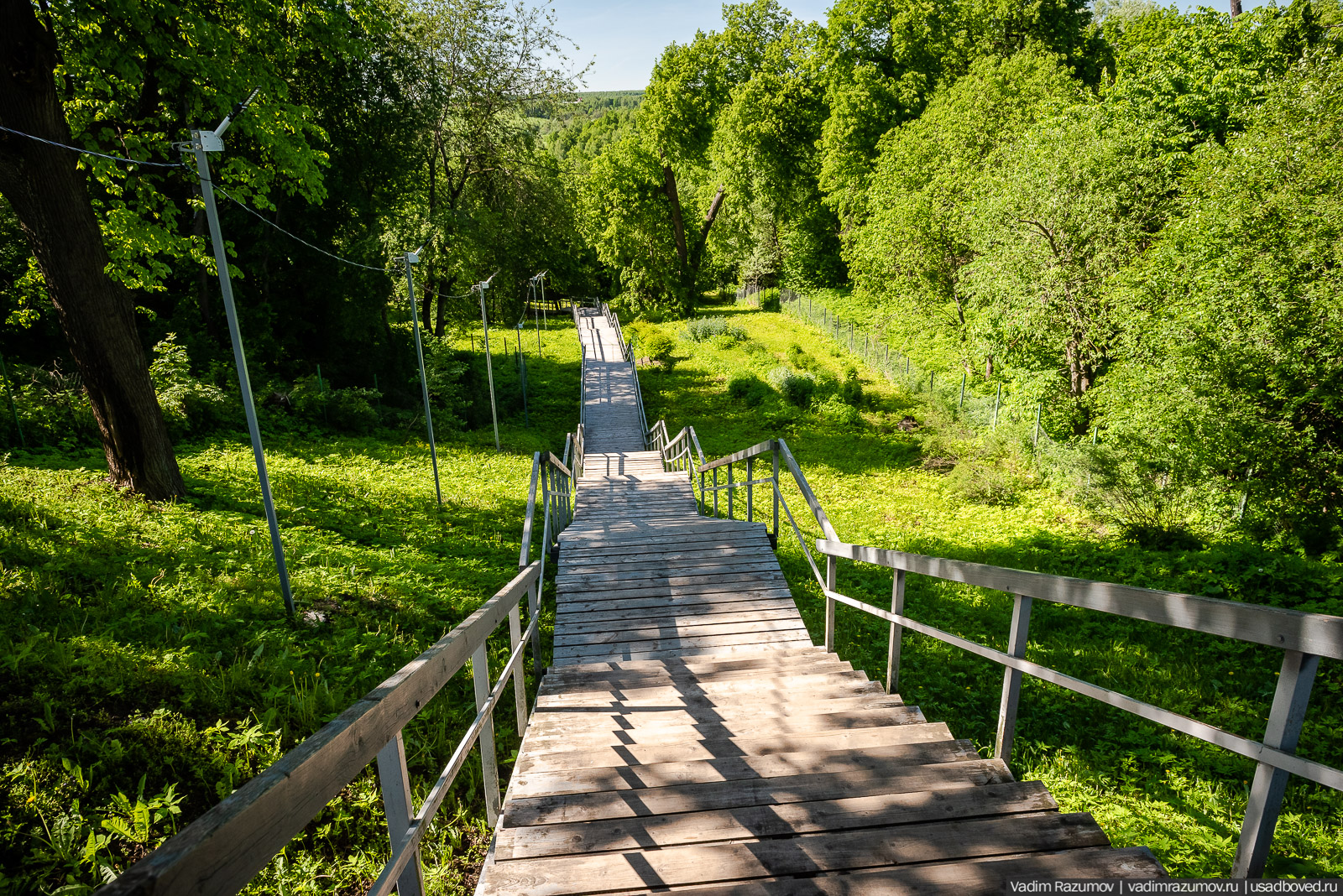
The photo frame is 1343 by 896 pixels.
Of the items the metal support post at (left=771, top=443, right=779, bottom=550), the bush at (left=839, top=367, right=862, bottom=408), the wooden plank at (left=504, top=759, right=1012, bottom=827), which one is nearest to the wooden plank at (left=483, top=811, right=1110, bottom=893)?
the wooden plank at (left=504, top=759, right=1012, bottom=827)

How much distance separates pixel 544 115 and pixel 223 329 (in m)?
13.7

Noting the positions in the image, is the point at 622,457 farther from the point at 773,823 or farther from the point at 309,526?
the point at 773,823

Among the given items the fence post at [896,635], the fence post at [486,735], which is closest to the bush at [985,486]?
the fence post at [896,635]

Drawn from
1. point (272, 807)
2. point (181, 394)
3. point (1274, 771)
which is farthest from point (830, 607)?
point (181, 394)

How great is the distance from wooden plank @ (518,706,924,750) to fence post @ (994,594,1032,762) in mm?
571

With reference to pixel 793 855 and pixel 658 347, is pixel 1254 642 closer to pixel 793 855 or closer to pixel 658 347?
pixel 793 855

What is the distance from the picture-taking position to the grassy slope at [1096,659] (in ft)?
14.4

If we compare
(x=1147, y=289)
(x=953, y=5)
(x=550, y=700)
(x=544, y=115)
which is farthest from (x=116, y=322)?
(x=953, y=5)

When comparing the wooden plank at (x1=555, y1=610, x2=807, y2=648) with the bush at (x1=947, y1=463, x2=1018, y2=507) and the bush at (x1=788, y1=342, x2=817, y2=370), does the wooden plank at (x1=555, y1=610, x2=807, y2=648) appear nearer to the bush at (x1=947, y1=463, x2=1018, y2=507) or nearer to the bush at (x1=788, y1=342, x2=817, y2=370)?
the bush at (x1=947, y1=463, x2=1018, y2=507)

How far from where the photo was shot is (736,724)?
3359mm

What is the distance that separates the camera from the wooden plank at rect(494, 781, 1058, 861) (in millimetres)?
2168

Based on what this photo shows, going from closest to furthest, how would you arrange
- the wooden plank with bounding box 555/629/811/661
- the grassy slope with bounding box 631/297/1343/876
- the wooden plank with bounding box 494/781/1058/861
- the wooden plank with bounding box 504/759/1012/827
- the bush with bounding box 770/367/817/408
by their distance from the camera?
the wooden plank with bounding box 494/781/1058/861 → the wooden plank with bounding box 504/759/1012/827 → the grassy slope with bounding box 631/297/1343/876 → the wooden plank with bounding box 555/629/811/661 → the bush with bounding box 770/367/817/408

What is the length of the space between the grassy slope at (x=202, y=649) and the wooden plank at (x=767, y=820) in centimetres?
151

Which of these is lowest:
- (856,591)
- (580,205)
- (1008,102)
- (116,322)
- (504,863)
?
(856,591)
